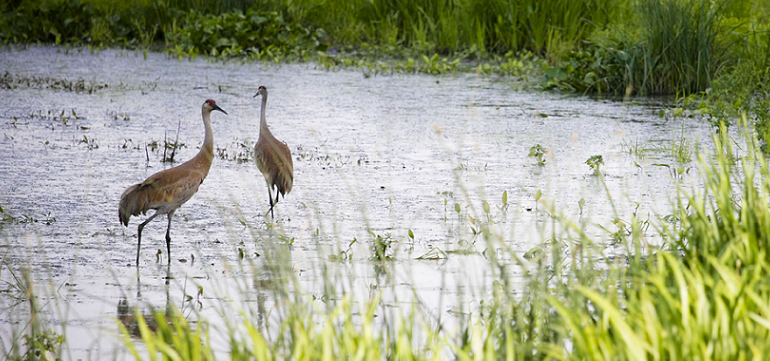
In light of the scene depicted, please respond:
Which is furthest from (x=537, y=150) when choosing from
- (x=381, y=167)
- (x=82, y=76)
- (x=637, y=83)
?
(x=82, y=76)

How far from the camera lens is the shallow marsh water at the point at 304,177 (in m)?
4.56

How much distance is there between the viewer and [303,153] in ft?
26.2

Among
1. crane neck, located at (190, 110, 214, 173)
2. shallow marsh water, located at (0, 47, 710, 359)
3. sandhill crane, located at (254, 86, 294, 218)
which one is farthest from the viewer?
sandhill crane, located at (254, 86, 294, 218)

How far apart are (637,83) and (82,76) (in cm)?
615

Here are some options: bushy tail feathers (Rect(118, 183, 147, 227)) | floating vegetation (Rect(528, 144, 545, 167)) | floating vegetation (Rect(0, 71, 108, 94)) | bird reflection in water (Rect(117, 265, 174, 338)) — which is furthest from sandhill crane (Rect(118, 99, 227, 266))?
floating vegetation (Rect(0, 71, 108, 94))

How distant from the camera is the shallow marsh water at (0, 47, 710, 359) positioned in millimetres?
4562

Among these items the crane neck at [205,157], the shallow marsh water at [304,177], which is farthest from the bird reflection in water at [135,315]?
the crane neck at [205,157]

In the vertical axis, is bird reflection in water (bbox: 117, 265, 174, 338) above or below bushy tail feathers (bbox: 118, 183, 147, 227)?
below

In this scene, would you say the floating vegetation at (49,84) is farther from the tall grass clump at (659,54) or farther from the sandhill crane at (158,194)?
the sandhill crane at (158,194)

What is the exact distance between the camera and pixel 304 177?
283 inches

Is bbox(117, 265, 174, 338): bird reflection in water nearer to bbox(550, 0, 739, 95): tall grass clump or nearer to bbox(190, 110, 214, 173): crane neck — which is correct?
bbox(190, 110, 214, 173): crane neck

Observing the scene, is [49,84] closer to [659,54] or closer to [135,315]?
[659,54]

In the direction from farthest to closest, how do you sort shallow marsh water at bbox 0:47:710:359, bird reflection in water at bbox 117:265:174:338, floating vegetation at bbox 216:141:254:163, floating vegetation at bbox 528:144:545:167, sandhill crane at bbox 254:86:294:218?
1. floating vegetation at bbox 216:141:254:163
2. floating vegetation at bbox 528:144:545:167
3. sandhill crane at bbox 254:86:294:218
4. shallow marsh water at bbox 0:47:710:359
5. bird reflection in water at bbox 117:265:174:338

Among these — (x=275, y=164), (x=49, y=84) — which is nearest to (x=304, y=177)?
(x=275, y=164)
